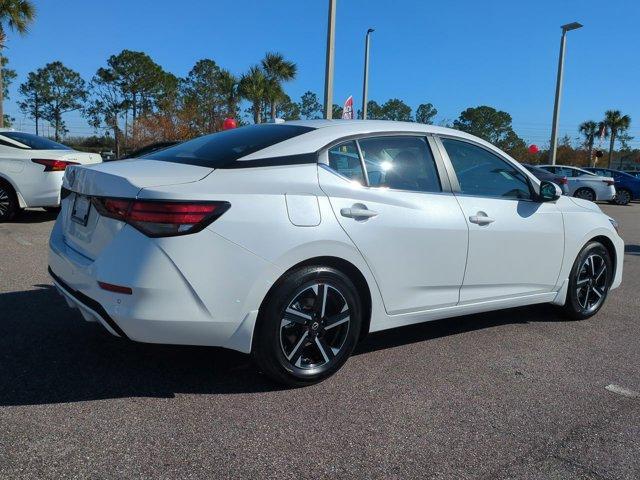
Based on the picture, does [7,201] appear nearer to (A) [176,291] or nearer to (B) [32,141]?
(B) [32,141]

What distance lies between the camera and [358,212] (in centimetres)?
342

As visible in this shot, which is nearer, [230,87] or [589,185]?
[589,185]

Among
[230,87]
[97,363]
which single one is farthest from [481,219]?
[230,87]

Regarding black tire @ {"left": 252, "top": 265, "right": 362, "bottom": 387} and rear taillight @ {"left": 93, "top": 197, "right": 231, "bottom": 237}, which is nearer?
rear taillight @ {"left": 93, "top": 197, "right": 231, "bottom": 237}

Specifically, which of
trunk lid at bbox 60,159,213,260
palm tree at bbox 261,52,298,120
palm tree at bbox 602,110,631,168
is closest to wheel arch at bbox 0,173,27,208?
trunk lid at bbox 60,159,213,260

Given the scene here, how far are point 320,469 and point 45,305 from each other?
3152mm

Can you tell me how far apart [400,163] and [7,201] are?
740cm

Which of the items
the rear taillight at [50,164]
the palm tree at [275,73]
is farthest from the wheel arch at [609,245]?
the palm tree at [275,73]

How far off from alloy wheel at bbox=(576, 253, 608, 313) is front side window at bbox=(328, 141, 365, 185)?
249 centimetres

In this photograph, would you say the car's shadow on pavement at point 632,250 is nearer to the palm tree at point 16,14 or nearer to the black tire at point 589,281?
the black tire at point 589,281

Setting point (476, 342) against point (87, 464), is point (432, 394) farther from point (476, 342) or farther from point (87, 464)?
point (87, 464)

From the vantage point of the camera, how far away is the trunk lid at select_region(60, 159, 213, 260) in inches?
118

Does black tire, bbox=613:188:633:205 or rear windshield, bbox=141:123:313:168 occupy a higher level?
rear windshield, bbox=141:123:313:168

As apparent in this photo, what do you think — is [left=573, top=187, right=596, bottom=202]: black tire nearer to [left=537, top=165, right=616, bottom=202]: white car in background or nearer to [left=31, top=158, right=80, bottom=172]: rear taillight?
[left=537, top=165, right=616, bottom=202]: white car in background
